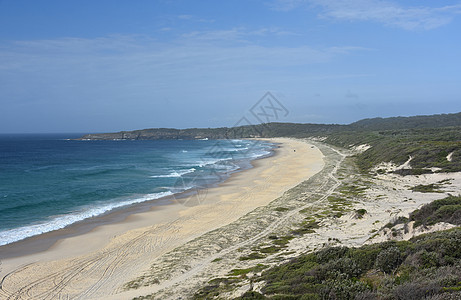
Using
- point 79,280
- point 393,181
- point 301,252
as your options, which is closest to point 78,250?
point 79,280

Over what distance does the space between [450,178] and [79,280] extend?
2252 cm

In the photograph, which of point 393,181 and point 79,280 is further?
point 393,181

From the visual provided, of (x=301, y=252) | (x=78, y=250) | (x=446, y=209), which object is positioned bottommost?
(x=78, y=250)

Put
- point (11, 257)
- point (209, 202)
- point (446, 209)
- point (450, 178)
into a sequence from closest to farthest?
point (446, 209) → point (11, 257) → point (450, 178) → point (209, 202)

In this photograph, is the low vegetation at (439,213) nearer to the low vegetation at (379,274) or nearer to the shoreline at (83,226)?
the low vegetation at (379,274)

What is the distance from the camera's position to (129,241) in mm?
14977

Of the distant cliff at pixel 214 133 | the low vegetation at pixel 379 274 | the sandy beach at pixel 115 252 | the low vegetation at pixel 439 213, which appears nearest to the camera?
the low vegetation at pixel 379 274

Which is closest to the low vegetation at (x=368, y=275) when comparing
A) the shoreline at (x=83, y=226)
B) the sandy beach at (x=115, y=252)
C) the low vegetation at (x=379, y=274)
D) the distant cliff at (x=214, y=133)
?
the low vegetation at (x=379, y=274)

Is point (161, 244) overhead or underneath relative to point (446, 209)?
underneath

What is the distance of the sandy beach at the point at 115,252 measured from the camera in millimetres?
10273

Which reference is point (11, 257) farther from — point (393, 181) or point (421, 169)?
point (421, 169)

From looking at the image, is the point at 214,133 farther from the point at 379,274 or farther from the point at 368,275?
the point at 379,274

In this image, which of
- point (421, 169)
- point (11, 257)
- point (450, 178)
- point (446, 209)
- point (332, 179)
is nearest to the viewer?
point (446, 209)

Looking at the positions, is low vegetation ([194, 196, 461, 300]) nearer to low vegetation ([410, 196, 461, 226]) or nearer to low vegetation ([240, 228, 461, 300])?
low vegetation ([240, 228, 461, 300])
